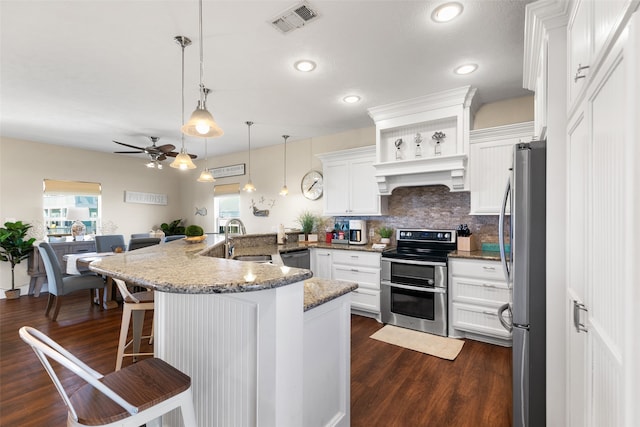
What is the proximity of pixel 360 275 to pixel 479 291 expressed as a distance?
1362mm

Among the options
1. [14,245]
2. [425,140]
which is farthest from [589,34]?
[14,245]

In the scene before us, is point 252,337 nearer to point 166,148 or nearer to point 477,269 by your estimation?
point 477,269

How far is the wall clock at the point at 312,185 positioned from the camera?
492cm

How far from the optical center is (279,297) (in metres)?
1.08

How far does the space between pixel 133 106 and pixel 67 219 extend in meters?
3.22

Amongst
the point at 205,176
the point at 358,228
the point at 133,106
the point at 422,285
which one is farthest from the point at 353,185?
the point at 133,106

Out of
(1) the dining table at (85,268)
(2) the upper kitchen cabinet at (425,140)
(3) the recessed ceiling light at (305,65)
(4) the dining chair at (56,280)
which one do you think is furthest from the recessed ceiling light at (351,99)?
(4) the dining chair at (56,280)

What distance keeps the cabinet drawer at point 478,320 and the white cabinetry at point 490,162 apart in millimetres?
1026

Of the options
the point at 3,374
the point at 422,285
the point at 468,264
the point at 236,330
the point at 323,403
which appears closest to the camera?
the point at 236,330

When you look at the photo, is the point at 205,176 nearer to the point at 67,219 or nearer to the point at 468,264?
the point at 468,264

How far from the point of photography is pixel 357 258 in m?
3.81

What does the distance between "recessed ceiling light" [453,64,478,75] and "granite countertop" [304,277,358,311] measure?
2278 millimetres

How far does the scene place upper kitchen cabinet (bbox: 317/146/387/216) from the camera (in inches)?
159

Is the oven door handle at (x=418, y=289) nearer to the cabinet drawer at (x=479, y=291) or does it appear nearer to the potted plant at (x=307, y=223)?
the cabinet drawer at (x=479, y=291)
